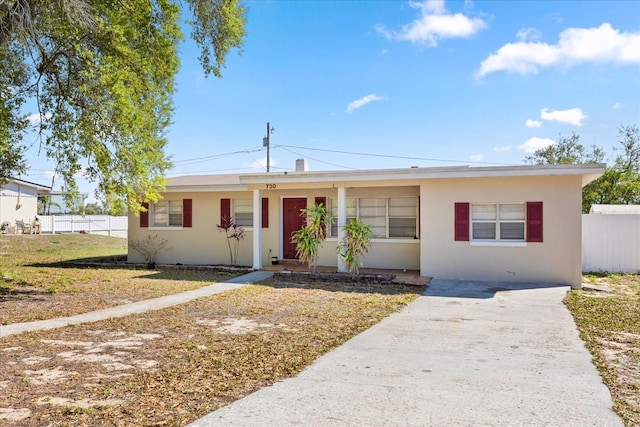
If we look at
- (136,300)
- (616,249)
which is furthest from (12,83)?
(616,249)

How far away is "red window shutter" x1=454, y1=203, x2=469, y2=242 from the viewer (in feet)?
37.9

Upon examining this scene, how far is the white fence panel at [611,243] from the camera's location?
13.5 meters

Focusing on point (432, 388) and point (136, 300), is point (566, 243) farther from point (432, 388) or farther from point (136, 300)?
point (136, 300)

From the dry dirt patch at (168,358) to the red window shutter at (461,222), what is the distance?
3.62m

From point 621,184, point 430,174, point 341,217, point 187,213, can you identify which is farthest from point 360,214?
point 621,184

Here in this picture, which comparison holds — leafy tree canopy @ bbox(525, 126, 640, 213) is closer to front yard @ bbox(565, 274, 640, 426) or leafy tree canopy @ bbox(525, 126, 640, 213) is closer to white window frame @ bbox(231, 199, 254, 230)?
front yard @ bbox(565, 274, 640, 426)

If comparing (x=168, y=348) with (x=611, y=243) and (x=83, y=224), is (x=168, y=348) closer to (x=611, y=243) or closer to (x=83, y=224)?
(x=611, y=243)

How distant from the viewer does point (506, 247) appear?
1131 centimetres

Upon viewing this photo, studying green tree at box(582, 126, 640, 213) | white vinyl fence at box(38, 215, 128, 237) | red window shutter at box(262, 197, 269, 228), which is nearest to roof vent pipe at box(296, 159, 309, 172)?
red window shutter at box(262, 197, 269, 228)

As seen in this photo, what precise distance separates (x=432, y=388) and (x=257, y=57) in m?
15.0

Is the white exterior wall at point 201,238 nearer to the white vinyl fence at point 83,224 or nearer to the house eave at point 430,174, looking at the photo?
the house eave at point 430,174

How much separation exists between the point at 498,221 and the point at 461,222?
94cm

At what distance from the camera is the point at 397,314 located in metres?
7.84

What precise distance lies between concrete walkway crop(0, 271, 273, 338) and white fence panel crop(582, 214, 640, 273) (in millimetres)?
9994
